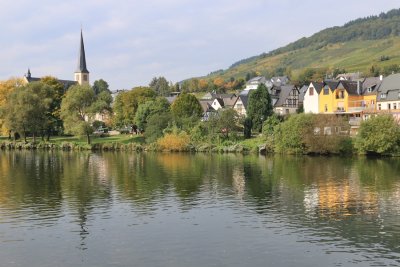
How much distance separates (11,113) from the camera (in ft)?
330

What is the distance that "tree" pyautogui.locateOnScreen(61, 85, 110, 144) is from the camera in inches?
3848

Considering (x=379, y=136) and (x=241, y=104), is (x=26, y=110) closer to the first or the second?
(x=241, y=104)

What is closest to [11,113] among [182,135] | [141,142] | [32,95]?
[32,95]

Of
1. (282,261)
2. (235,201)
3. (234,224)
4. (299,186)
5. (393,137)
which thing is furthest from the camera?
(393,137)

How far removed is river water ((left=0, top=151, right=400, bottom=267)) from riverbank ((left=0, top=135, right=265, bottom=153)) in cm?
3144

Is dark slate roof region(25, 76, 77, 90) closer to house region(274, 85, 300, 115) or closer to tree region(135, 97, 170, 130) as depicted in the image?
tree region(135, 97, 170, 130)

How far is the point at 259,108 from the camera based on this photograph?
98938 mm

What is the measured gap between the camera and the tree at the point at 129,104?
11150 centimetres

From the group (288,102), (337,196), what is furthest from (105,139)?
(337,196)

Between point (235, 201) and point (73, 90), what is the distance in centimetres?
7091

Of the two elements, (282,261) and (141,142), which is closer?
(282,261)

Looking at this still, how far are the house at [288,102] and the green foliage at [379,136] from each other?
137 feet

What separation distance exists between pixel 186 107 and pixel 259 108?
16450mm

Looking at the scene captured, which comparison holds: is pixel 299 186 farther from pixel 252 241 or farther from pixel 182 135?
pixel 182 135
